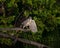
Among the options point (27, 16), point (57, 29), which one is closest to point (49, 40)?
point (57, 29)

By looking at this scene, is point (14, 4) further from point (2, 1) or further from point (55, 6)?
point (55, 6)

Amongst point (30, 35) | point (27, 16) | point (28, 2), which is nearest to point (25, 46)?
point (30, 35)

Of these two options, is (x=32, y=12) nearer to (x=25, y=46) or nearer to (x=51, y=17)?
(x=51, y=17)

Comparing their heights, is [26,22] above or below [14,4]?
below

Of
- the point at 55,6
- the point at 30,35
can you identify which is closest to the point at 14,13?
the point at 30,35

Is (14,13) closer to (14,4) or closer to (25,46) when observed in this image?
(14,4)

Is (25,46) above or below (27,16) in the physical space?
below

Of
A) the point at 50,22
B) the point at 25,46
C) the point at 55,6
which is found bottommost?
the point at 25,46

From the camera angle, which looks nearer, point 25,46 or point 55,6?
point 25,46

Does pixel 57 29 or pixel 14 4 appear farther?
pixel 57 29
